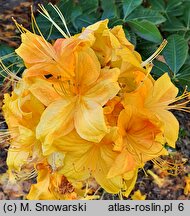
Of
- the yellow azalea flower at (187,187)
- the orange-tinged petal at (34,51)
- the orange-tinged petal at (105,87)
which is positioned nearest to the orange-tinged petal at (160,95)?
the orange-tinged petal at (105,87)

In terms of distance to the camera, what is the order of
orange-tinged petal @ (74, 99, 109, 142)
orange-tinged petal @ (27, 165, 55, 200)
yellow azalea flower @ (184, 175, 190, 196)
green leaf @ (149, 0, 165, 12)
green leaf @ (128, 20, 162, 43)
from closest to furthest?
orange-tinged petal @ (74, 99, 109, 142)
orange-tinged petal @ (27, 165, 55, 200)
green leaf @ (128, 20, 162, 43)
green leaf @ (149, 0, 165, 12)
yellow azalea flower @ (184, 175, 190, 196)

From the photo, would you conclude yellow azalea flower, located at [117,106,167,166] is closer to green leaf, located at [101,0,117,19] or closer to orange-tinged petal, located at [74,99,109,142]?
orange-tinged petal, located at [74,99,109,142]

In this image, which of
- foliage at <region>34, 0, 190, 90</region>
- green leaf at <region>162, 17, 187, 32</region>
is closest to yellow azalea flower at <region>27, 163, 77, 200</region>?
foliage at <region>34, 0, 190, 90</region>

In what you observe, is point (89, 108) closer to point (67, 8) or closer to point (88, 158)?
point (88, 158)

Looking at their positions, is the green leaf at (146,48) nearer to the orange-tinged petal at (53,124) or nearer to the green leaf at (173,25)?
the green leaf at (173,25)

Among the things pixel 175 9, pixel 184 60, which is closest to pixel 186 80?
pixel 184 60
